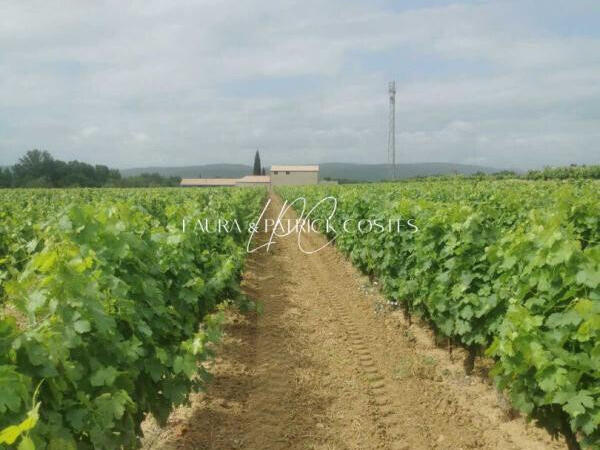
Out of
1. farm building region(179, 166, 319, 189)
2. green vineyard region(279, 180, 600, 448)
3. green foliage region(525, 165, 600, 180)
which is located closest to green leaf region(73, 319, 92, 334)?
green vineyard region(279, 180, 600, 448)

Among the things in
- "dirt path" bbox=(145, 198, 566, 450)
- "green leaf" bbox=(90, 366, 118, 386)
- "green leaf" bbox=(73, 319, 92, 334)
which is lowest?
"dirt path" bbox=(145, 198, 566, 450)

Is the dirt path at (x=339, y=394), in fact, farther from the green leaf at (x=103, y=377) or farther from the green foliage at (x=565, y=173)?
the green foliage at (x=565, y=173)

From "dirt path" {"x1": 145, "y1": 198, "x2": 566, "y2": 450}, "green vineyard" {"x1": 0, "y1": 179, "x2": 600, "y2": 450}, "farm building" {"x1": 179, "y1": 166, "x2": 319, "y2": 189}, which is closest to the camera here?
"green vineyard" {"x1": 0, "y1": 179, "x2": 600, "y2": 450}

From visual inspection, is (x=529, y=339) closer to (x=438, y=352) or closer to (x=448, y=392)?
(x=448, y=392)

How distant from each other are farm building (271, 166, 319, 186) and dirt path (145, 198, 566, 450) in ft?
315

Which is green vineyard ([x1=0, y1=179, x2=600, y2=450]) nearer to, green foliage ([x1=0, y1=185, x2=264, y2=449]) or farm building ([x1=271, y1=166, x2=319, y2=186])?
green foliage ([x1=0, y1=185, x2=264, y2=449])

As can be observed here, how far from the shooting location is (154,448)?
4.50 m

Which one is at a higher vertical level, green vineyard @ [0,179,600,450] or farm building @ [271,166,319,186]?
farm building @ [271,166,319,186]

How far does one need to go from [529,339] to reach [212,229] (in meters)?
5.53

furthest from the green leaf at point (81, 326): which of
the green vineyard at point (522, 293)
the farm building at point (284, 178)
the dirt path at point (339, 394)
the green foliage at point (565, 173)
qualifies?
the farm building at point (284, 178)

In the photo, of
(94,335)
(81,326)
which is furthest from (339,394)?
(81,326)

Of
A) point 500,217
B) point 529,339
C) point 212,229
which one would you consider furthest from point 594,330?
point 212,229

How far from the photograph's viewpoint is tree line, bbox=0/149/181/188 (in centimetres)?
6981

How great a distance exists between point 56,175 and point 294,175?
152 feet
